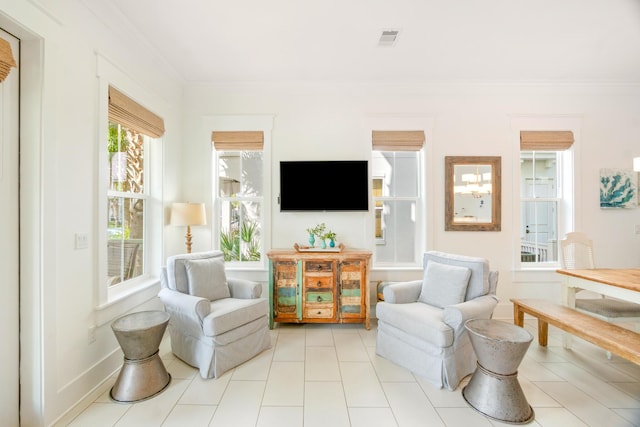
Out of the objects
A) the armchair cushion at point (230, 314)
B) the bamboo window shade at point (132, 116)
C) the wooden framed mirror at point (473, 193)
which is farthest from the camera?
the wooden framed mirror at point (473, 193)

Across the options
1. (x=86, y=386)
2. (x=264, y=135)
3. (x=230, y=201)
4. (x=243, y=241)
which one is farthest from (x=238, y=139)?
(x=86, y=386)

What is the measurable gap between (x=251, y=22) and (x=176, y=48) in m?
0.93

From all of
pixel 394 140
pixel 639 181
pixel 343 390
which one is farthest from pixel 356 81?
pixel 639 181

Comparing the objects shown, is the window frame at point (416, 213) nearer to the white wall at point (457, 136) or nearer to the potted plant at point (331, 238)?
the white wall at point (457, 136)

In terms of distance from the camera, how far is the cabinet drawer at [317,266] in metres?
3.15

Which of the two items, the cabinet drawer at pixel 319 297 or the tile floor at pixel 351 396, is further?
the cabinet drawer at pixel 319 297

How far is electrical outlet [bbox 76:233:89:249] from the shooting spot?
1.97 m

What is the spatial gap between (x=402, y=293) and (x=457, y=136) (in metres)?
2.14

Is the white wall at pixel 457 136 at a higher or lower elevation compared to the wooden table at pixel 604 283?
higher

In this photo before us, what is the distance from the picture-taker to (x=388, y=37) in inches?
103

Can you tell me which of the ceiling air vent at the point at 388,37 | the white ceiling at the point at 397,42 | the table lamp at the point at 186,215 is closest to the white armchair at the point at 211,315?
the table lamp at the point at 186,215

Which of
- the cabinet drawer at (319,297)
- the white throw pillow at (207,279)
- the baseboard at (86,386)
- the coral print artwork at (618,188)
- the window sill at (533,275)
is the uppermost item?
the coral print artwork at (618,188)

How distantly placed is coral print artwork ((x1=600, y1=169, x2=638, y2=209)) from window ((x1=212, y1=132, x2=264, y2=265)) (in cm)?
425

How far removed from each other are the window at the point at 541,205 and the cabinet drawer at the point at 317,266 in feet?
8.37
